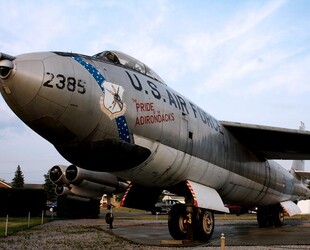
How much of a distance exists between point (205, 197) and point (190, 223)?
92 cm

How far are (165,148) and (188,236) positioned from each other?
311 cm

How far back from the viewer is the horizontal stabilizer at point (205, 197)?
10969 mm

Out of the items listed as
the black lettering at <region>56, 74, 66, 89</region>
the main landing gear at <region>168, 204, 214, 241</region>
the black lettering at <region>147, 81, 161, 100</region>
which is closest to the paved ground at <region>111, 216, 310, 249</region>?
the main landing gear at <region>168, 204, 214, 241</region>

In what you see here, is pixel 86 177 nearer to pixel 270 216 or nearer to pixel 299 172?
pixel 270 216

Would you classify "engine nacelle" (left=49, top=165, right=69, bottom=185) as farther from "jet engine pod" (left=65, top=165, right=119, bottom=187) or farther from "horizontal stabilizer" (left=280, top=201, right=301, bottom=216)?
"horizontal stabilizer" (left=280, top=201, right=301, bottom=216)

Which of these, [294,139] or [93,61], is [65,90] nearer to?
[93,61]

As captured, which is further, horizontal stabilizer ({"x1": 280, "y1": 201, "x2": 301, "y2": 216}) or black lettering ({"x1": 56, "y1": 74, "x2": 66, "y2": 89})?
horizontal stabilizer ({"x1": 280, "y1": 201, "x2": 301, "y2": 216})

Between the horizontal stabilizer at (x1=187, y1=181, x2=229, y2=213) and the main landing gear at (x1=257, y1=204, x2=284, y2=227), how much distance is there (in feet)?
27.6

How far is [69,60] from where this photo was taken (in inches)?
316

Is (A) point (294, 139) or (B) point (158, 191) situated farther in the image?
(A) point (294, 139)

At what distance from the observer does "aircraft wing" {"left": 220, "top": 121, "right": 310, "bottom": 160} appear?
1345cm

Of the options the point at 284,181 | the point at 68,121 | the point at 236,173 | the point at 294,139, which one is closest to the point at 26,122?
the point at 68,121

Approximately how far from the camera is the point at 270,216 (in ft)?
63.8

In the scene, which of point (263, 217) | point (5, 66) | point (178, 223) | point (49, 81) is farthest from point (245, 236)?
point (5, 66)
